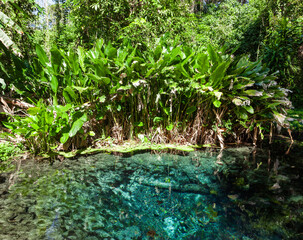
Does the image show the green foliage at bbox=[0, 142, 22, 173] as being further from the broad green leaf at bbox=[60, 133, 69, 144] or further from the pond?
the broad green leaf at bbox=[60, 133, 69, 144]

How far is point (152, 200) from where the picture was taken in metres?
1.82

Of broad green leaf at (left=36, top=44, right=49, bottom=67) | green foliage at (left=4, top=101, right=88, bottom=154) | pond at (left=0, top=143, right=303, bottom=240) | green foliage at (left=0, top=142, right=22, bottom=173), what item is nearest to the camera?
pond at (left=0, top=143, right=303, bottom=240)

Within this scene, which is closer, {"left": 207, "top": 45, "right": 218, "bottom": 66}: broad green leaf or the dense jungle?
the dense jungle

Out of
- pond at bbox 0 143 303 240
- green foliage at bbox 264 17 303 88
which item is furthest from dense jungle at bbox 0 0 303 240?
green foliage at bbox 264 17 303 88

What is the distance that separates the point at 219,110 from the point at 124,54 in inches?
72.0

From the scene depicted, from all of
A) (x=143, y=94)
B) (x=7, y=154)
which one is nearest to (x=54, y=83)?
(x=7, y=154)

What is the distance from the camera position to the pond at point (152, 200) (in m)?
1.41

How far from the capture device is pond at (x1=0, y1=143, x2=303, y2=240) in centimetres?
141

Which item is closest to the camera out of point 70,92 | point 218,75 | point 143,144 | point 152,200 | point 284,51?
point 152,200

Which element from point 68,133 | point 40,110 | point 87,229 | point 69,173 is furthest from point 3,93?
point 87,229

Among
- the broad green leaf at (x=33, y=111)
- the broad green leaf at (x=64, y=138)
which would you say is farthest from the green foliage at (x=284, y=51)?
the broad green leaf at (x=33, y=111)

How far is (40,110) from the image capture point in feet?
8.65

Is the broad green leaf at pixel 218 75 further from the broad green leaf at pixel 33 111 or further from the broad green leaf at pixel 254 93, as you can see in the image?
the broad green leaf at pixel 33 111

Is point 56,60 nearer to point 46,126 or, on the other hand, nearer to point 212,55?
point 46,126
